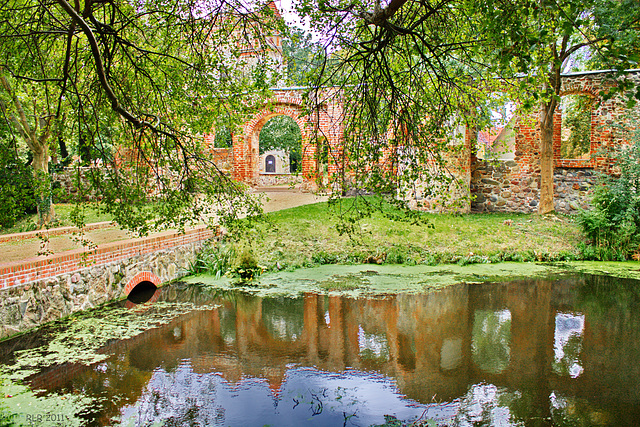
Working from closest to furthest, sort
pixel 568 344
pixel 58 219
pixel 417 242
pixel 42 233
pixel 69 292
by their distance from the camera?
pixel 568 344
pixel 69 292
pixel 42 233
pixel 417 242
pixel 58 219

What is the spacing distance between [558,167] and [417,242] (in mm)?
5755

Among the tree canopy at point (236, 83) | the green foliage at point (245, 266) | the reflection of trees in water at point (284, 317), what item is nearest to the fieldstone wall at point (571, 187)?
the tree canopy at point (236, 83)

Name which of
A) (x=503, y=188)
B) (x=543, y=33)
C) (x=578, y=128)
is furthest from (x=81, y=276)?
(x=578, y=128)

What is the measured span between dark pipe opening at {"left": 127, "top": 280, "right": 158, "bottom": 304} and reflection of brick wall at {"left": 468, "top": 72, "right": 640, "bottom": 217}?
9.39m

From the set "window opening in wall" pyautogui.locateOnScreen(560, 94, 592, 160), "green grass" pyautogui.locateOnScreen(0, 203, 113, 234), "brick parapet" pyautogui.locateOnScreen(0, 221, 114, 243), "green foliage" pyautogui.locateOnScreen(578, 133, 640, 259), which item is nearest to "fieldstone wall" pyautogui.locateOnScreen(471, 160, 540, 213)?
"green foliage" pyautogui.locateOnScreen(578, 133, 640, 259)

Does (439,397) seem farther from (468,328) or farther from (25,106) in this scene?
(25,106)

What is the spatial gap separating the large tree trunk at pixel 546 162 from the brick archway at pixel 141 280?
10290 mm

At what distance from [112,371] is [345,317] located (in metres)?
3.25

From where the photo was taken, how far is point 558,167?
13.5 metres

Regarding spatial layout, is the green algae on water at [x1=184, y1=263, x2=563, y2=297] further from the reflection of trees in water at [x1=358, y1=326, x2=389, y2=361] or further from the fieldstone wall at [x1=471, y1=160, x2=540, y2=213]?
the fieldstone wall at [x1=471, y1=160, x2=540, y2=213]

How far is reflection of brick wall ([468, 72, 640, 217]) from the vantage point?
12891 mm

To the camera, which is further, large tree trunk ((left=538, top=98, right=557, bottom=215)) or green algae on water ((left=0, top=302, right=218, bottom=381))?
large tree trunk ((left=538, top=98, right=557, bottom=215))

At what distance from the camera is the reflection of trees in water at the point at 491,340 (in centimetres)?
525

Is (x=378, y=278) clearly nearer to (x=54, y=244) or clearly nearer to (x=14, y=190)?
(x=54, y=244)
